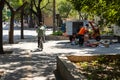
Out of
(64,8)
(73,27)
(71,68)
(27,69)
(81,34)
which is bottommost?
(27,69)

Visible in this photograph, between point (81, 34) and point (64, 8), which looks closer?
point (81, 34)

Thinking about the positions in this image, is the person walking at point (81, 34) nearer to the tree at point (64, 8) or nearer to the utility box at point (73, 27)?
the utility box at point (73, 27)

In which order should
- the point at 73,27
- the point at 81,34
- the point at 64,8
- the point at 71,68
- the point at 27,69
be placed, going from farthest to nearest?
the point at 64,8 → the point at 73,27 → the point at 81,34 → the point at 27,69 → the point at 71,68

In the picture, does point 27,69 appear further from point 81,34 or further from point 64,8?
point 64,8

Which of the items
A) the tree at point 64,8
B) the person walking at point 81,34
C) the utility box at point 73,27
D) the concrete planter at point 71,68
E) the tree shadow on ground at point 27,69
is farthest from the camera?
the tree at point 64,8

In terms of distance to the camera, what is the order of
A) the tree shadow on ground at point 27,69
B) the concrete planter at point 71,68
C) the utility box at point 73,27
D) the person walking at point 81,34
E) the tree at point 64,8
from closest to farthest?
the concrete planter at point 71,68
the tree shadow on ground at point 27,69
the person walking at point 81,34
the utility box at point 73,27
the tree at point 64,8

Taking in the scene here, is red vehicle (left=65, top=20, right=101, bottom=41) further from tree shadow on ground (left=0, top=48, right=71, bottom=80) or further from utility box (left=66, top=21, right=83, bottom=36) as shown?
tree shadow on ground (left=0, top=48, right=71, bottom=80)

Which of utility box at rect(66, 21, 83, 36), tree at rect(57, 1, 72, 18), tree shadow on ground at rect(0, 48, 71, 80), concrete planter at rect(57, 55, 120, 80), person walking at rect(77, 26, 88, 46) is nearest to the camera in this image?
concrete planter at rect(57, 55, 120, 80)

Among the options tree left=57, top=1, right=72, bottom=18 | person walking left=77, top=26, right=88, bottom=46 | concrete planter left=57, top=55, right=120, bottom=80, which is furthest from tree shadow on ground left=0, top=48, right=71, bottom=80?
tree left=57, top=1, right=72, bottom=18

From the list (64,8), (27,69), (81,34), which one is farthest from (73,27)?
(64,8)

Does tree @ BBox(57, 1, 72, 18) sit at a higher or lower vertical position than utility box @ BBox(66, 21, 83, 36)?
Result: higher

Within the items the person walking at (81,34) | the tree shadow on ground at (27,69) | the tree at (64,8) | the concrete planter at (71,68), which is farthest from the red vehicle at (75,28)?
the tree at (64,8)

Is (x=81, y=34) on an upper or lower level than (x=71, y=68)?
lower

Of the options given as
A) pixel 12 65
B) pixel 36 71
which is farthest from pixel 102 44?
pixel 36 71
